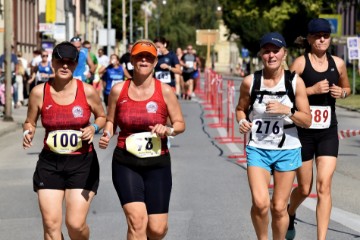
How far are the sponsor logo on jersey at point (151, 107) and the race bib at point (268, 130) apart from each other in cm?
91

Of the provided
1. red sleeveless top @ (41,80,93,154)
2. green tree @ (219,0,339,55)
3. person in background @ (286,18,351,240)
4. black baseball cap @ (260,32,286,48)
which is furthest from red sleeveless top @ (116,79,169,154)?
green tree @ (219,0,339,55)

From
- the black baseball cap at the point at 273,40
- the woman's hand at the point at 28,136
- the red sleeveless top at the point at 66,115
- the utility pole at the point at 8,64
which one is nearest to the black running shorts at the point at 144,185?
Answer: the red sleeveless top at the point at 66,115

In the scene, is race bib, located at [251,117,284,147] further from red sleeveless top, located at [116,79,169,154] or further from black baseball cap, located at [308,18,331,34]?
black baseball cap, located at [308,18,331,34]

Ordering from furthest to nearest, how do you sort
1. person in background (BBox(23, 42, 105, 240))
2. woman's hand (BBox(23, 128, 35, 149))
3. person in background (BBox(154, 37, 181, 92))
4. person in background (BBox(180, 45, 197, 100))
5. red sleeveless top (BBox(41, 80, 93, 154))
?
person in background (BBox(180, 45, 197, 100)), person in background (BBox(154, 37, 181, 92)), woman's hand (BBox(23, 128, 35, 149)), red sleeveless top (BBox(41, 80, 93, 154)), person in background (BBox(23, 42, 105, 240))

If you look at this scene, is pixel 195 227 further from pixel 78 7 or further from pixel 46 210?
pixel 78 7

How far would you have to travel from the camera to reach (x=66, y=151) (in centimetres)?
744

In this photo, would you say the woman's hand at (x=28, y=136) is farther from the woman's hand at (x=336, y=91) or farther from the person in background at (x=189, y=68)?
the person in background at (x=189, y=68)

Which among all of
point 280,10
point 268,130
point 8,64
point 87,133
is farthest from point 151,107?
point 280,10

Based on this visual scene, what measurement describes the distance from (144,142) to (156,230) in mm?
585

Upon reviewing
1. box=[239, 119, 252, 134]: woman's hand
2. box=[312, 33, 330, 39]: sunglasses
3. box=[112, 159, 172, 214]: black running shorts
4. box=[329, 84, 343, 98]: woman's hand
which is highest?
box=[312, 33, 330, 39]: sunglasses

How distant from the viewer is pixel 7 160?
16391 mm

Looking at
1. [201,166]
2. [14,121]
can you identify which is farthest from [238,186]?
[14,121]

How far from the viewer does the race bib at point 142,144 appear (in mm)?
7230

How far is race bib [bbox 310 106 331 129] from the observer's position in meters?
8.66
